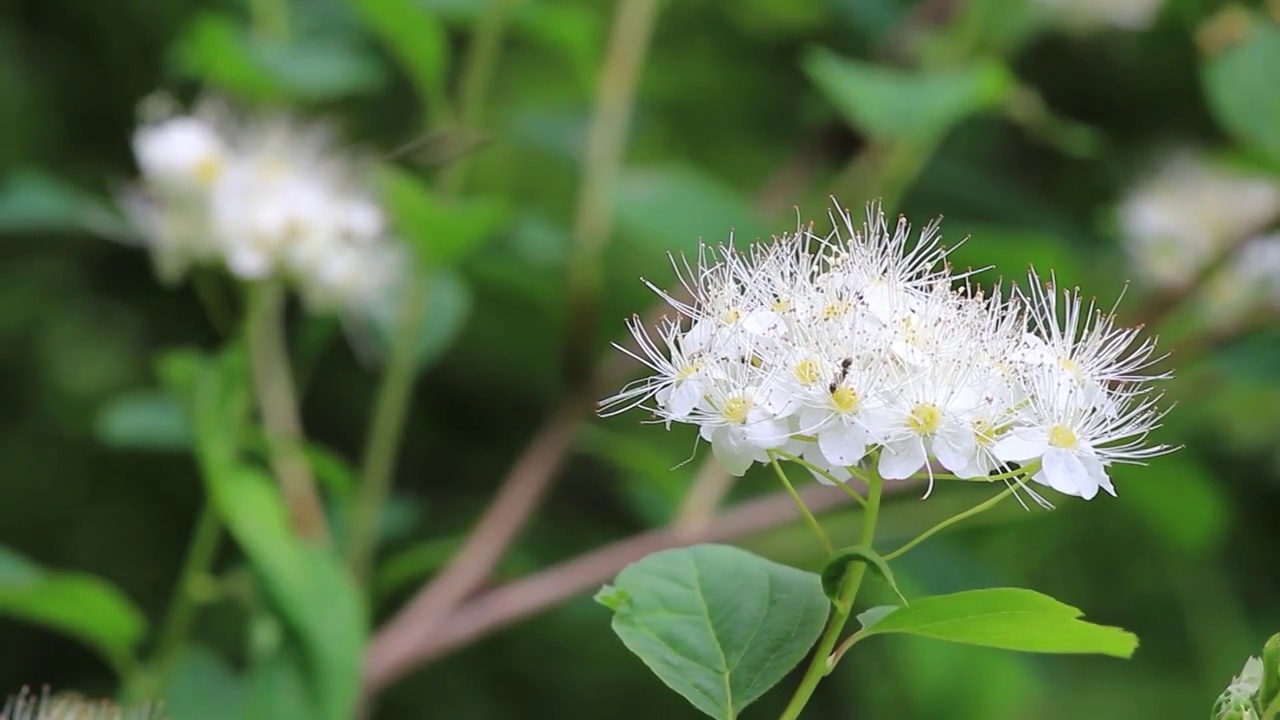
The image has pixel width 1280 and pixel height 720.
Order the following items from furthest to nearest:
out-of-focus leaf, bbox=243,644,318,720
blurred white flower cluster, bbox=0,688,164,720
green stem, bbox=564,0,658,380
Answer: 1. green stem, bbox=564,0,658,380
2. out-of-focus leaf, bbox=243,644,318,720
3. blurred white flower cluster, bbox=0,688,164,720

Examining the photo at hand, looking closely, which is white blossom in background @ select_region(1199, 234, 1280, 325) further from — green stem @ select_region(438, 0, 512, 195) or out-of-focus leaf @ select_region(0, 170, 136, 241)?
out-of-focus leaf @ select_region(0, 170, 136, 241)

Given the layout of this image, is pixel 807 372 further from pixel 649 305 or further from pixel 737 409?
pixel 649 305

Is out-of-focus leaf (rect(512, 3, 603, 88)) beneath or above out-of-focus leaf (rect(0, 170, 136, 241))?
above

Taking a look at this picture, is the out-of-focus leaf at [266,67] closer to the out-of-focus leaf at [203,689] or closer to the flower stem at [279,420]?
the flower stem at [279,420]

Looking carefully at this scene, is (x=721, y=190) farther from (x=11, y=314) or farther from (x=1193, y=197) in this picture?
(x=11, y=314)

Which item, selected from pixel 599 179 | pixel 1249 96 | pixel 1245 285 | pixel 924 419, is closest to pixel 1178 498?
pixel 1245 285

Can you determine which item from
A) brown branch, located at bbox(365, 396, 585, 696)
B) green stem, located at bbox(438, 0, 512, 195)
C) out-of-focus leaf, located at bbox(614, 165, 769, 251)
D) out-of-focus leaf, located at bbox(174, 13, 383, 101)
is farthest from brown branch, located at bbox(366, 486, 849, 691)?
out-of-focus leaf, located at bbox(174, 13, 383, 101)

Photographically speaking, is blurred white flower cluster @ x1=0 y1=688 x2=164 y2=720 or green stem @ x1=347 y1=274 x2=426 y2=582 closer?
blurred white flower cluster @ x1=0 y1=688 x2=164 y2=720
